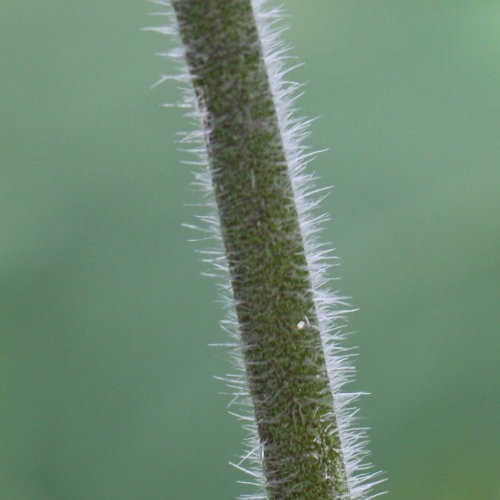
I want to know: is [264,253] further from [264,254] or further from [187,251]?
[187,251]

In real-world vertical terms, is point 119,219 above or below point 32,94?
below

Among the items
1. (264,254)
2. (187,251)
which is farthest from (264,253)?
(187,251)

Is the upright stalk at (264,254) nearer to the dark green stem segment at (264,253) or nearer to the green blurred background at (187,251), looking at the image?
the dark green stem segment at (264,253)

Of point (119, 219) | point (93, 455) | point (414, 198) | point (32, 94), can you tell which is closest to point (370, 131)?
point (414, 198)

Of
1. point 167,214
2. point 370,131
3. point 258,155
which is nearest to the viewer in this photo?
point 258,155

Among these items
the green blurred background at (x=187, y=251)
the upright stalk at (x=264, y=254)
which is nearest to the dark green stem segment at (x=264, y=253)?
the upright stalk at (x=264, y=254)

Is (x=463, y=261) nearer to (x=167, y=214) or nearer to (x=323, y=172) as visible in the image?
(x=323, y=172)

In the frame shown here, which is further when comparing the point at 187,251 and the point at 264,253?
the point at 187,251
